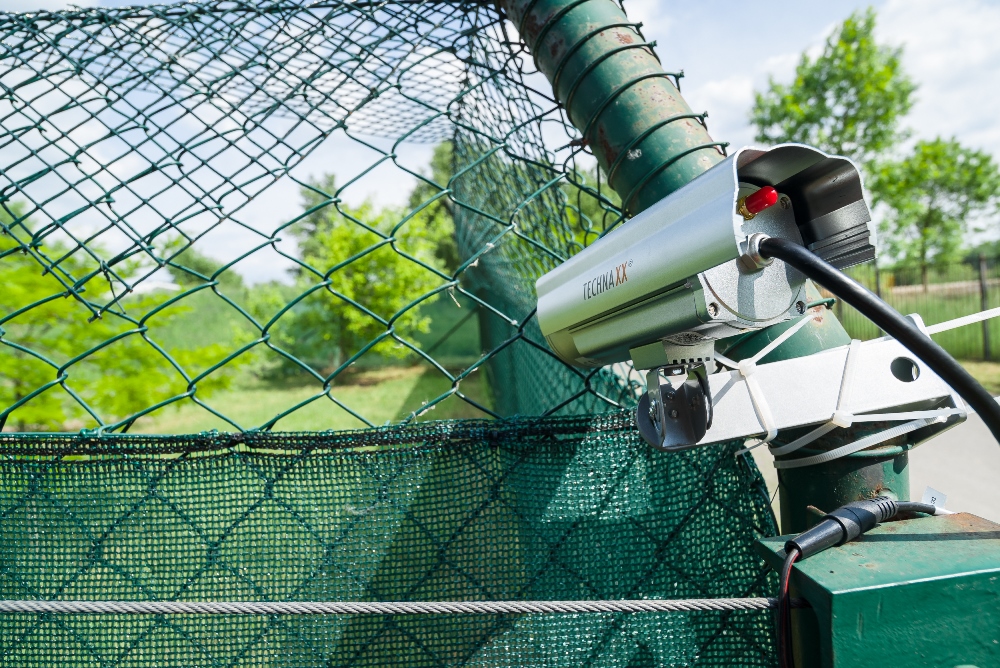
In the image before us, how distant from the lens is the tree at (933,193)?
13422 mm

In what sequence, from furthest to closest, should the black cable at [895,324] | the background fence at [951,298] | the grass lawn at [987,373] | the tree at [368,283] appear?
the tree at [368,283], the background fence at [951,298], the grass lawn at [987,373], the black cable at [895,324]

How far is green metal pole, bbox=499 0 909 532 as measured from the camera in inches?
36.6

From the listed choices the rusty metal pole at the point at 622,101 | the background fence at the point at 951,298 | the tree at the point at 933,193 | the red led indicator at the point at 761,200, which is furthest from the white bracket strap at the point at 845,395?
the tree at the point at 933,193

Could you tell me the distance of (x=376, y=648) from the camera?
1080 millimetres

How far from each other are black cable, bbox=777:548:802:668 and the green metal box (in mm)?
26

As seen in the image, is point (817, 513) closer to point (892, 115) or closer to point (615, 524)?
point (615, 524)

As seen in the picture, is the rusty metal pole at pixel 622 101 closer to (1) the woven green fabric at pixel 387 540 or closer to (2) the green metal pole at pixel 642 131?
(2) the green metal pole at pixel 642 131

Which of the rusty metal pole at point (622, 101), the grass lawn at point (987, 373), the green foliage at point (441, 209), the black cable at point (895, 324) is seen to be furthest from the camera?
the grass lawn at point (987, 373)

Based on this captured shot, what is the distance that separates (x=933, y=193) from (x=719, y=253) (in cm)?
1848

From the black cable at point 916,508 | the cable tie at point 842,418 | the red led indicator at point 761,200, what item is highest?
the red led indicator at point 761,200

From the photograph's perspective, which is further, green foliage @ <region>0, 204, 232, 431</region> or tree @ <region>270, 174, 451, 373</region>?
tree @ <region>270, 174, 451, 373</region>

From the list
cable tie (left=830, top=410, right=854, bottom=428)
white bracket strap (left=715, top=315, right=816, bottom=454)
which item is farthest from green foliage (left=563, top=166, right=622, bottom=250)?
cable tie (left=830, top=410, right=854, bottom=428)

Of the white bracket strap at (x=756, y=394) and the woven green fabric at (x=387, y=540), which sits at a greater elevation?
the white bracket strap at (x=756, y=394)

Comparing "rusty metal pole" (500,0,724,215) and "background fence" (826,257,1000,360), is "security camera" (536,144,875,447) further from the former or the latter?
"background fence" (826,257,1000,360)
